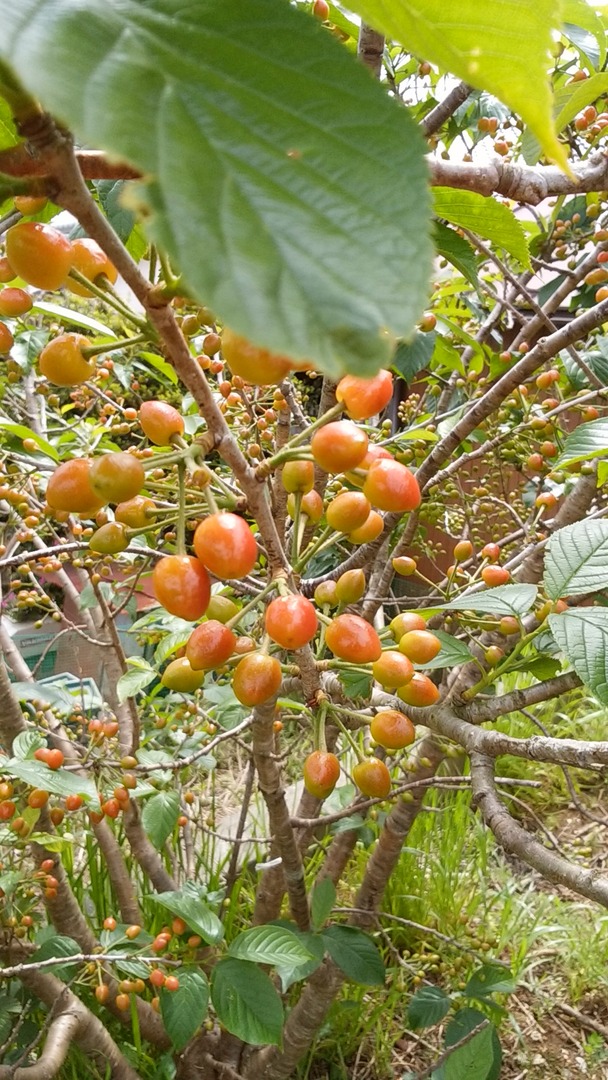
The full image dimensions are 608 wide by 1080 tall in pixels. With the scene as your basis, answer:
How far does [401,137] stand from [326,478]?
792mm

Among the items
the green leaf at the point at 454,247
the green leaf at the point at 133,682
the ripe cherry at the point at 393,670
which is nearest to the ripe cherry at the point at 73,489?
the ripe cherry at the point at 393,670

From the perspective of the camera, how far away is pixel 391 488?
433mm

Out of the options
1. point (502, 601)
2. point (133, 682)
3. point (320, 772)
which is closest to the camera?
point (320, 772)

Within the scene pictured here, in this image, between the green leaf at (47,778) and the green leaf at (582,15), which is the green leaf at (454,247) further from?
the green leaf at (47,778)

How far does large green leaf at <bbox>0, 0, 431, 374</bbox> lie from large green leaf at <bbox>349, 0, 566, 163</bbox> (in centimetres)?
4

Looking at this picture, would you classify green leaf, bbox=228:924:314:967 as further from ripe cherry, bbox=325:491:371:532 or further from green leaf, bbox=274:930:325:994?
ripe cherry, bbox=325:491:371:532

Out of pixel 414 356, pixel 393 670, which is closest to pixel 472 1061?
pixel 393 670

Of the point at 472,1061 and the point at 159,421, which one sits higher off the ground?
the point at 159,421

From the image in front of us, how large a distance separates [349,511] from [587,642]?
268 millimetres

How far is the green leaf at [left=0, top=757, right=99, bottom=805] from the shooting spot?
0.83 metres

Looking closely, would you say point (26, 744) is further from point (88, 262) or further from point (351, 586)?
point (88, 262)

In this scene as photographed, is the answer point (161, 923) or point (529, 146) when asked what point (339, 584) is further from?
point (161, 923)

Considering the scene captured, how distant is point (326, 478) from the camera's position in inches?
39.1

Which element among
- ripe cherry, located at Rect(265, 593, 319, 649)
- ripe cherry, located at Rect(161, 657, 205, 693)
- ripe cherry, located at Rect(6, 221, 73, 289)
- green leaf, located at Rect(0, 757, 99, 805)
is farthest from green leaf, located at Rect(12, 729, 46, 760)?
ripe cherry, located at Rect(6, 221, 73, 289)
